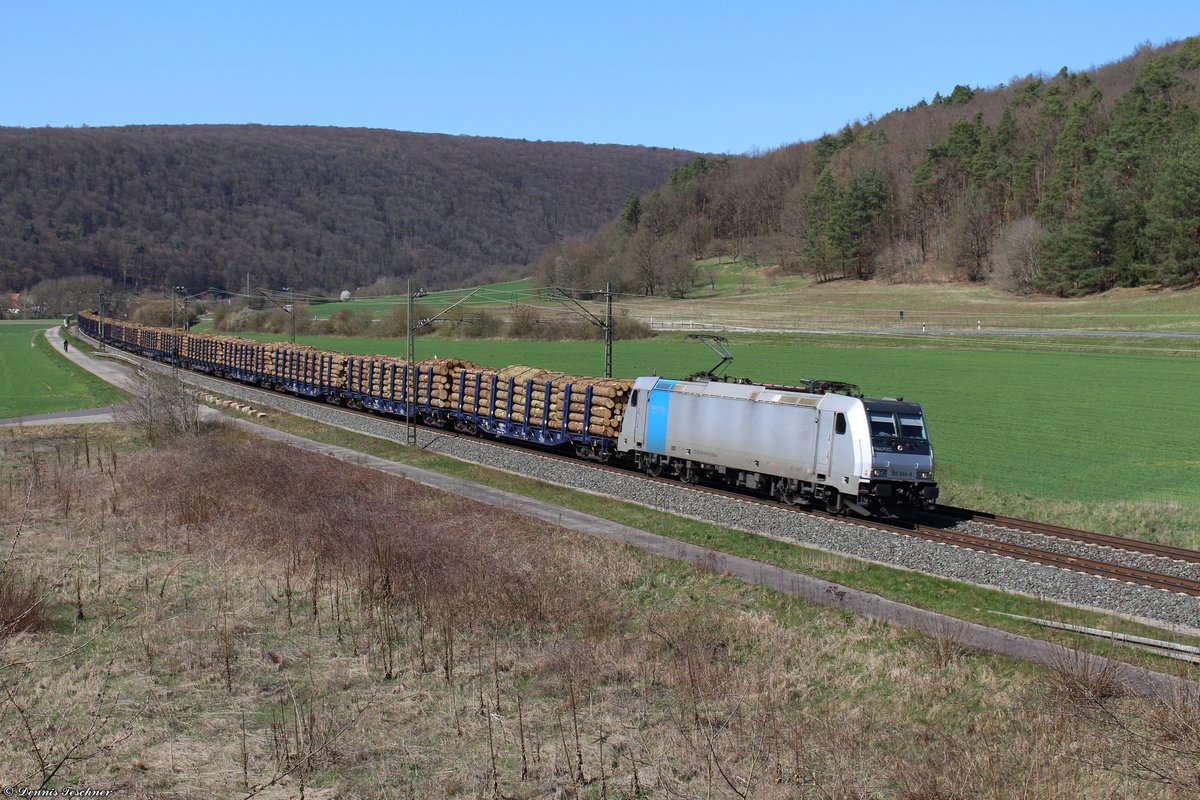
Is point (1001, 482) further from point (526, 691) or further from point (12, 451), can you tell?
point (12, 451)

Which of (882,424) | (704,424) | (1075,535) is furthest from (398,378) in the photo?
(1075,535)

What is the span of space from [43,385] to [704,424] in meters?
56.1

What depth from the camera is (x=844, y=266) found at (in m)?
136

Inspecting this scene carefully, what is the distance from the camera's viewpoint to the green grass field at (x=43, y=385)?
56.5 m

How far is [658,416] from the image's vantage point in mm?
32781

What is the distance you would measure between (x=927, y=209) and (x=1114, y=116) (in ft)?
82.2

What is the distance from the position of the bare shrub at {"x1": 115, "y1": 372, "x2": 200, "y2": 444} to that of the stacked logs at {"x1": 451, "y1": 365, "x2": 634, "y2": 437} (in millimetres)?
10934

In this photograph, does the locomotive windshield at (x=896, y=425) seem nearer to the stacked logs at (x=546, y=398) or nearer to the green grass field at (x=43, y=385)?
the stacked logs at (x=546, y=398)

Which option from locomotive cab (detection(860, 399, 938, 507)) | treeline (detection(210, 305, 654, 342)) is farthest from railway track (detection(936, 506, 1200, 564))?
treeline (detection(210, 305, 654, 342))

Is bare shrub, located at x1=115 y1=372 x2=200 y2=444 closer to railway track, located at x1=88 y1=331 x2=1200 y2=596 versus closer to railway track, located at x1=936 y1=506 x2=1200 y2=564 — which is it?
railway track, located at x1=88 y1=331 x2=1200 y2=596

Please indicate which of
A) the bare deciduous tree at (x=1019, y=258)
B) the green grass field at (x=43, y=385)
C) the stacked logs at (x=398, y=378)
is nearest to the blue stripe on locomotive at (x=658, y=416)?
the stacked logs at (x=398, y=378)

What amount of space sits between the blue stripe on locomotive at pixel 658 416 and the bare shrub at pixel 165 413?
19.4 meters

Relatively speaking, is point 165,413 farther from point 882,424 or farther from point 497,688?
point 497,688

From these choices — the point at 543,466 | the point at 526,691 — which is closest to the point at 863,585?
the point at 526,691
